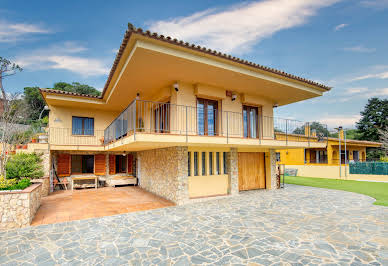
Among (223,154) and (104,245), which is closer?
(104,245)

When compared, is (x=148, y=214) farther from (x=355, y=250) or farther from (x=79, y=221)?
(x=355, y=250)

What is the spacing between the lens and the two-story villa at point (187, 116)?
7852mm

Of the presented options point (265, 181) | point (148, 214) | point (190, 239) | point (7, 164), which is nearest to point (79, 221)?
point (148, 214)

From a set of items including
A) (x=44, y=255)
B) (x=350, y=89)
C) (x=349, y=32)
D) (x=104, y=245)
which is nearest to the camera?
(x=44, y=255)

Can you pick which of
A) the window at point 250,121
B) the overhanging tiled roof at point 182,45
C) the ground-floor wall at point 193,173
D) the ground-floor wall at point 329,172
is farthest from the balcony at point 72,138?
the ground-floor wall at point 329,172

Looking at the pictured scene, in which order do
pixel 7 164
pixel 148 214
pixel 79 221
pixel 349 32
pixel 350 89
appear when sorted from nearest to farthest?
1. pixel 79 221
2. pixel 148 214
3. pixel 7 164
4. pixel 349 32
5. pixel 350 89

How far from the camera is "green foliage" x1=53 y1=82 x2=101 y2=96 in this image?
37594mm

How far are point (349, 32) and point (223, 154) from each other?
1709cm

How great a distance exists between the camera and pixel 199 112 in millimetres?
A: 10328

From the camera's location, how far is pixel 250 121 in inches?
486

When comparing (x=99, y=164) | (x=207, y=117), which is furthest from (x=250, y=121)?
(x=99, y=164)

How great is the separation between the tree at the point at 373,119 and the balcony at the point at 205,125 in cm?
2870

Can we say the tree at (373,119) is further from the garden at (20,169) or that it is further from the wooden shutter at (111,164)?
the garden at (20,169)

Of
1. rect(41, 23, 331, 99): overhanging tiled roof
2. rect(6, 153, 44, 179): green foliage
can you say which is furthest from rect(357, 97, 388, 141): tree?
rect(6, 153, 44, 179): green foliage
